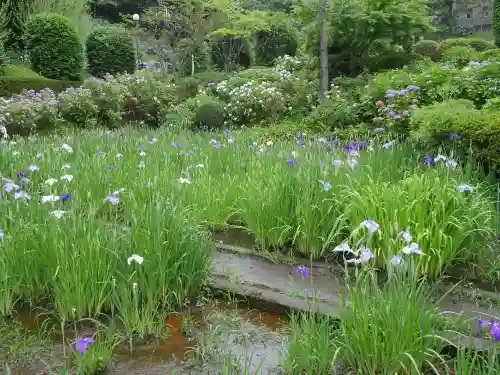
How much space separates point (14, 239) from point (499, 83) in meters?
6.14

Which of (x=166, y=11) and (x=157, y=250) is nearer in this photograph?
(x=157, y=250)

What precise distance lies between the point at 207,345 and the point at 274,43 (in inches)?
693

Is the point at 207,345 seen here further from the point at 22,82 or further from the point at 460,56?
the point at 22,82

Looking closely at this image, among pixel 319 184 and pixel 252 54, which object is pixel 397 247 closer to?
pixel 319 184

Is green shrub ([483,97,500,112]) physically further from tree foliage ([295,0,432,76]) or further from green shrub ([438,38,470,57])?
green shrub ([438,38,470,57])

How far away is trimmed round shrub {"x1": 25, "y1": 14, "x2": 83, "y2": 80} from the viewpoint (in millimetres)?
14039

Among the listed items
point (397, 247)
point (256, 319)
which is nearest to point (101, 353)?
point (256, 319)

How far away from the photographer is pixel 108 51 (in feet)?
51.8

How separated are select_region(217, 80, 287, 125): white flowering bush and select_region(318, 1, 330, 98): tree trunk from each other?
2.97ft

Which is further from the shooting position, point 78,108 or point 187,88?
point 187,88

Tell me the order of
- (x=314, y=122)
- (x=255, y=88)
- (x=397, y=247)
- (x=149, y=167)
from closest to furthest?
1. (x=397, y=247)
2. (x=149, y=167)
3. (x=314, y=122)
4. (x=255, y=88)

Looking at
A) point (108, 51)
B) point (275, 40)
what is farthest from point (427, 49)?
point (108, 51)

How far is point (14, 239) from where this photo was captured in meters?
2.60

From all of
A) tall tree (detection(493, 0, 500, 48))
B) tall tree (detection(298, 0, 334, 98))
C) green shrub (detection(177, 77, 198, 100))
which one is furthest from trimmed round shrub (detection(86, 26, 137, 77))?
tall tree (detection(493, 0, 500, 48))
